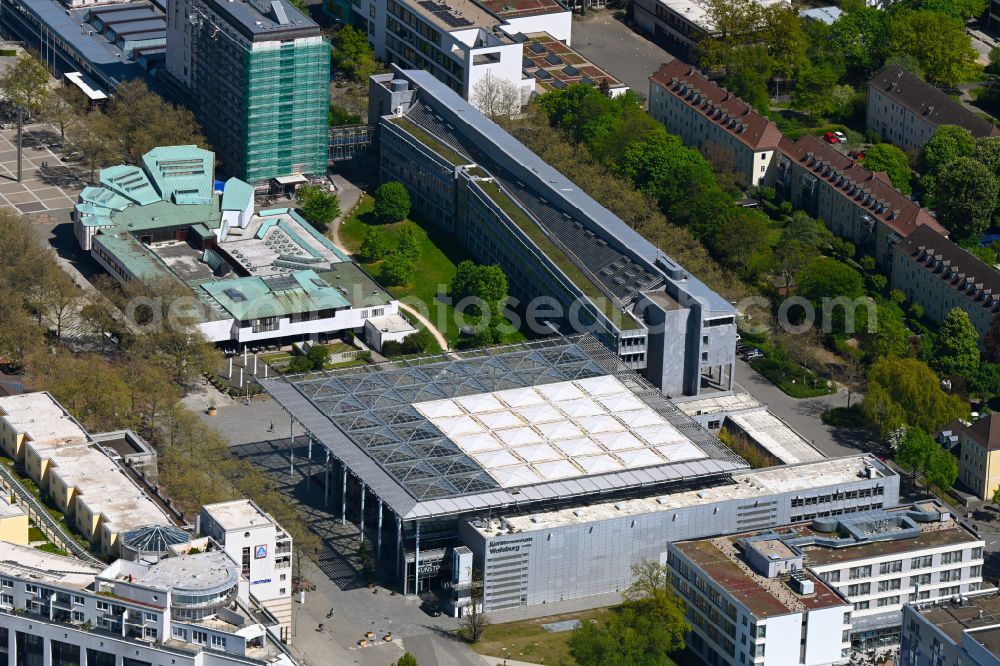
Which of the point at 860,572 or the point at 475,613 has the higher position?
the point at 860,572

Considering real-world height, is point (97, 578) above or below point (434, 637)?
above

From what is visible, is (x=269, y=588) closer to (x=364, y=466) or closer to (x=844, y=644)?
(x=364, y=466)

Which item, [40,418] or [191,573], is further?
[40,418]

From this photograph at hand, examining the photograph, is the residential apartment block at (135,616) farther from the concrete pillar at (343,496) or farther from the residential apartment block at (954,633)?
the residential apartment block at (954,633)

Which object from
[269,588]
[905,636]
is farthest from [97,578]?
[905,636]

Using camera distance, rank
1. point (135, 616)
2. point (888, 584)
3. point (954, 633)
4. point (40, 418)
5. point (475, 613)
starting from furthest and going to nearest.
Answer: point (40, 418) → point (888, 584) → point (475, 613) → point (954, 633) → point (135, 616)

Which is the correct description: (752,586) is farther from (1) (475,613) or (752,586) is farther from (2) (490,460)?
(2) (490,460)

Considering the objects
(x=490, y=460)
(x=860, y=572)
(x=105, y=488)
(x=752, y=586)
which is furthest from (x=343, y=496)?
(x=860, y=572)
